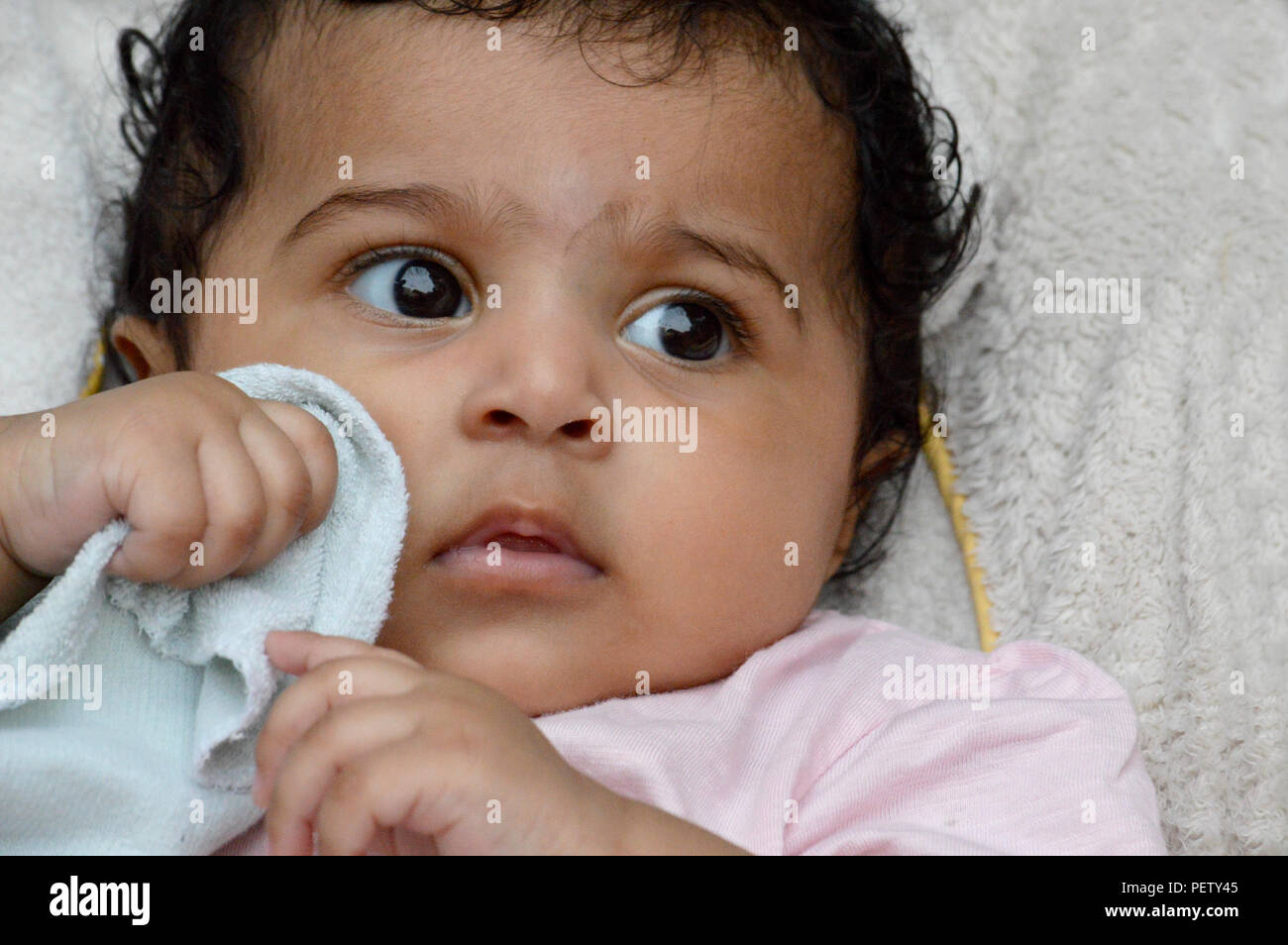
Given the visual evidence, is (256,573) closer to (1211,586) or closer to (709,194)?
(709,194)

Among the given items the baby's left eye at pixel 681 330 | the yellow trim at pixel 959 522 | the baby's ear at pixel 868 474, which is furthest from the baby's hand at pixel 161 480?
the yellow trim at pixel 959 522

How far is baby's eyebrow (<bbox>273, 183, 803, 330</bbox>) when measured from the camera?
1373mm

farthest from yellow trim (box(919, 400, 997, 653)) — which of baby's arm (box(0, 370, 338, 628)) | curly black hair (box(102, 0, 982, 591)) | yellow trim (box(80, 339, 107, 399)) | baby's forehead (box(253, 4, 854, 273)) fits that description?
yellow trim (box(80, 339, 107, 399))

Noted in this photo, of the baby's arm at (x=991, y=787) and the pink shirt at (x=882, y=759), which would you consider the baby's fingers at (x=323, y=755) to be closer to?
the pink shirt at (x=882, y=759)

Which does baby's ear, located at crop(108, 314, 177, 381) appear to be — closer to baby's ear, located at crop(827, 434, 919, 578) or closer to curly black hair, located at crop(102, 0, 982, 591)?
curly black hair, located at crop(102, 0, 982, 591)

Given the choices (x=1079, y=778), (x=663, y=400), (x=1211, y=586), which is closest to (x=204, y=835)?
(x=663, y=400)

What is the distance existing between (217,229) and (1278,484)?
1.23 metres

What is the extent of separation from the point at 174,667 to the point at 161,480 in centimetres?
24

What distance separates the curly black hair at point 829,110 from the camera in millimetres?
1528

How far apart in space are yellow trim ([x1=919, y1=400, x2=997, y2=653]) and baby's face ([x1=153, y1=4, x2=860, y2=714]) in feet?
1.03

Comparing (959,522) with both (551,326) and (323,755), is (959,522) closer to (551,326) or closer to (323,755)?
(551,326)

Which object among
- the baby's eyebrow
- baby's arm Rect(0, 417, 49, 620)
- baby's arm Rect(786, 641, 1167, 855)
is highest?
the baby's eyebrow

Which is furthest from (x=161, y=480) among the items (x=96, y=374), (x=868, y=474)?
(x=868, y=474)

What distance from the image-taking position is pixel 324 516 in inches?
49.1
